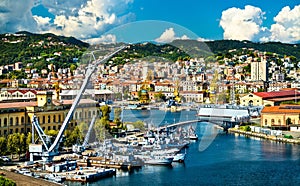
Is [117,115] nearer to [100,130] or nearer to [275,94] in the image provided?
[100,130]

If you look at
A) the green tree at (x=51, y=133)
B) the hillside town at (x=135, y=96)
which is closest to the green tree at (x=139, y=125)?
the hillside town at (x=135, y=96)

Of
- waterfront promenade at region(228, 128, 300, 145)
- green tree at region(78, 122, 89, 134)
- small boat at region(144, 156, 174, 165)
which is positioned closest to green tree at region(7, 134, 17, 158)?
green tree at region(78, 122, 89, 134)

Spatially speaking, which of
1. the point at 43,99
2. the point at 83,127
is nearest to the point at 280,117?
the point at 83,127

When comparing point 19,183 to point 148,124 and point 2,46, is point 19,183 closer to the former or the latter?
point 148,124

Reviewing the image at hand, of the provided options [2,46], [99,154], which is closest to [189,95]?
[99,154]

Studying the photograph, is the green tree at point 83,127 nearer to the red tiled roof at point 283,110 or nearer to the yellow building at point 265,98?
the red tiled roof at point 283,110

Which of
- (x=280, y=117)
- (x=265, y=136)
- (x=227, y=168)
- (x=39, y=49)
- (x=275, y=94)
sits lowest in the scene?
(x=227, y=168)
